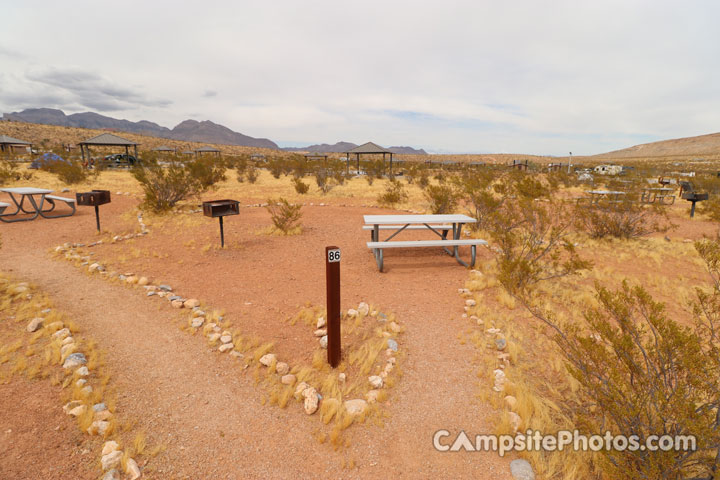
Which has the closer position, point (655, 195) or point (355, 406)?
point (355, 406)

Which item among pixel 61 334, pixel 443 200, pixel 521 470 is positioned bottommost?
pixel 521 470

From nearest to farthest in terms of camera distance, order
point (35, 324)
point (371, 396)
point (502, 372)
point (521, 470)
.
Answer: point (521, 470)
point (371, 396)
point (502, 372)
point (35, 324)

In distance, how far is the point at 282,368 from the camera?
2922mm

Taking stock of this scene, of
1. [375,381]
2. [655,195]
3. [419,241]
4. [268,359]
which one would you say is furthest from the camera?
[655,195]

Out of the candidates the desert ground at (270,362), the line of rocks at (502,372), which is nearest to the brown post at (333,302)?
the desert ground at (270,362)

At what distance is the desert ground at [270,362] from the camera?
6.93 feet

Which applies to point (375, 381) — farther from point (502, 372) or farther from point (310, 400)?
point (502, 372)

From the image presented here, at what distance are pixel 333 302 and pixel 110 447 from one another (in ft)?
5.50

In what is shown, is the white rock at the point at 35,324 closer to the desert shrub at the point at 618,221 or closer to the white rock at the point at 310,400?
the white rock at the point at 310,400

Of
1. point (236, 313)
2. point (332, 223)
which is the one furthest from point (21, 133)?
point (236, 313)

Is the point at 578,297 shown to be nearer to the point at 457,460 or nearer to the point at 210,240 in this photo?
the point at 457,460

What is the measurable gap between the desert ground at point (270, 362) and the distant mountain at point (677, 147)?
401 ft

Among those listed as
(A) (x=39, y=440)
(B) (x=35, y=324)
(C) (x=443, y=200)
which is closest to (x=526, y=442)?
(A) (x=39, y=440)

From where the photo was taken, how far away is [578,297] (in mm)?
4402
